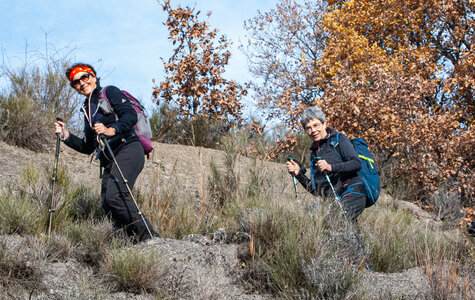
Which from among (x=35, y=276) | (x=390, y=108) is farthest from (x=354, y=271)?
(x=390, y=108)

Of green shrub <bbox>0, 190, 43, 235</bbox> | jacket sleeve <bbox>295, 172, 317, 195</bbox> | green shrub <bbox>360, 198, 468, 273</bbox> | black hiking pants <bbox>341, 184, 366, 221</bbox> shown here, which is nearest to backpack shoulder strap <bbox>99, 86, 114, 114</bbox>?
green shrub <bbox>0, 190, 43, 235</bbox>

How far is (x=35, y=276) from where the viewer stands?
4.74 m

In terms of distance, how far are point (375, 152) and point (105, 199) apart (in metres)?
9.53

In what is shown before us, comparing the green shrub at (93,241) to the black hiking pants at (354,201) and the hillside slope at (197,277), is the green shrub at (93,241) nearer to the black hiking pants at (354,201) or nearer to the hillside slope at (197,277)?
the hillside slope at (197,277)

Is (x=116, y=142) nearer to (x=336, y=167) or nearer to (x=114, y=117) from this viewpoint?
(x=114, y=117)

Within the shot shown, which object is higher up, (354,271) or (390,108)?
(390,108)

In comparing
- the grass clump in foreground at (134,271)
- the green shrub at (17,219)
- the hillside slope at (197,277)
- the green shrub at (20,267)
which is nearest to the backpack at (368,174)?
the hillside slope at (197,277)

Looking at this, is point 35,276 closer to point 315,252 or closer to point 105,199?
point 105,199

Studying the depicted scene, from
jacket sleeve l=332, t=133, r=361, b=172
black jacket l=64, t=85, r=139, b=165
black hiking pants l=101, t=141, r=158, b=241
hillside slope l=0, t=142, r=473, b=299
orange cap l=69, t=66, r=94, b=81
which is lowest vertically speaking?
hillside slope l=0, t=142, r=473, b=299

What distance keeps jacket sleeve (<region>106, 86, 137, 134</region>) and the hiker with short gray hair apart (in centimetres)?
176

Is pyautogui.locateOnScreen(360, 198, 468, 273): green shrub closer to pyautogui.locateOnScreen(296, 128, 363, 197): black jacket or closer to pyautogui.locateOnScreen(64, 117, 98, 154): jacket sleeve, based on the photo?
pyautogui.locateOnScreen(296, 128, 363, 197): black jacket

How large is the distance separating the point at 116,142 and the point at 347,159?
2.32 m

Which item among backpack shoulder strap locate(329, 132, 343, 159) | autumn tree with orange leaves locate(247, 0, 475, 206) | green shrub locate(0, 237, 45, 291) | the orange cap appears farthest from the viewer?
autumn tree with orange leaves locate(247, 0, 475, 206)

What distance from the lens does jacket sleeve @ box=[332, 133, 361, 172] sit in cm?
568
